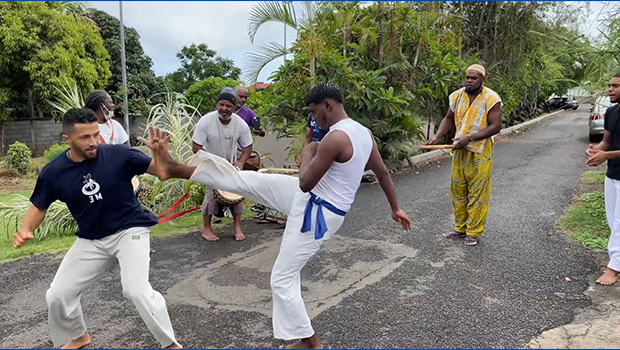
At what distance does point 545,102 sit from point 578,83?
25157 millimetres

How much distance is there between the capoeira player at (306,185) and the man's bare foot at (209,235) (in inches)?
110

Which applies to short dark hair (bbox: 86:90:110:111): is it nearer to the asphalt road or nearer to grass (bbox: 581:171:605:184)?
the asphalt road

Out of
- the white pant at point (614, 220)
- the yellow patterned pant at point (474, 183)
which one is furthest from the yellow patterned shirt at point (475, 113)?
the white pant at point (614, 220)

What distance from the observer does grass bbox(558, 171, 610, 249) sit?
551cm

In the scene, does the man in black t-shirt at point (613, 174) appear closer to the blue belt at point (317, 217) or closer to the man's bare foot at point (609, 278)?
the man's bare foot at point (609, 278)

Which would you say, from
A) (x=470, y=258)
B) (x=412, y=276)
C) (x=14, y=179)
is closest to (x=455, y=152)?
(x=470, y=258)

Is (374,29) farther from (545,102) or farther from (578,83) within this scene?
(545,102)

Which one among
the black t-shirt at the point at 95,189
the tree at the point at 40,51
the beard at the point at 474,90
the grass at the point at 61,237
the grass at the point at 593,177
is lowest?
the grass at the point at 61,237

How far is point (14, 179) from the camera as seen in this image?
11742mm

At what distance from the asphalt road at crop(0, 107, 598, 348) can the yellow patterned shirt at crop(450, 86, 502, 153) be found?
3.82 ft

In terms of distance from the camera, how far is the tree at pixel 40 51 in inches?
554

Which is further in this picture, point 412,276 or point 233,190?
point 412,276

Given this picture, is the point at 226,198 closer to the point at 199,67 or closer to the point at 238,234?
the point at 238,234

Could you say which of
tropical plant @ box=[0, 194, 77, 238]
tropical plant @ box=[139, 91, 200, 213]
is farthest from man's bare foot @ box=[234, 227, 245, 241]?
tropical plant @ box=[0, 194, 77, 238]
